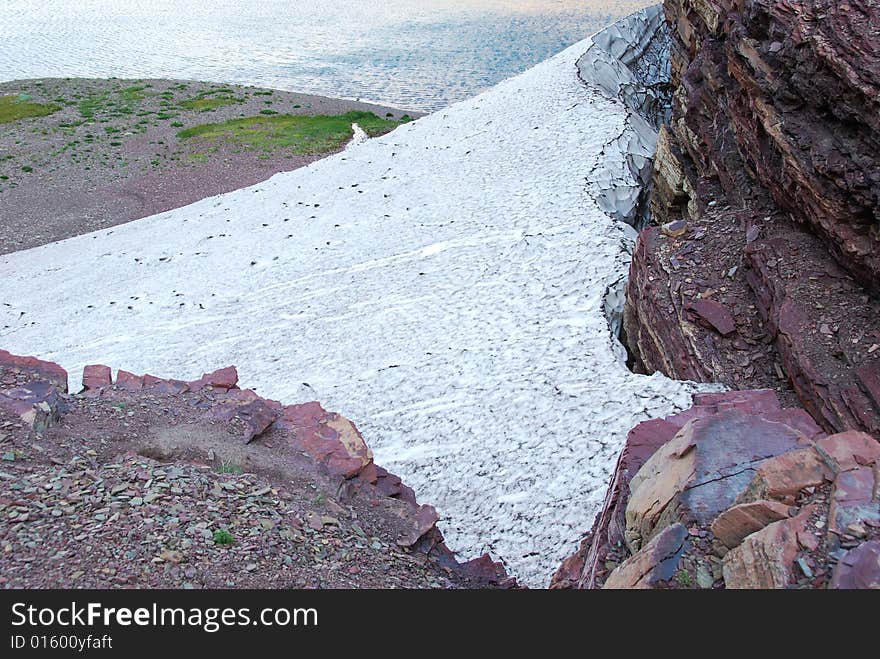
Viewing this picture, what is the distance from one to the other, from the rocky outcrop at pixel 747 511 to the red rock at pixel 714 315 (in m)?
3.97

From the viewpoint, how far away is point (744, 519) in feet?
15.6

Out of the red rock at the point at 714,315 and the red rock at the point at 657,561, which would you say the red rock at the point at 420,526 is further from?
the red rock at the point at 714,315

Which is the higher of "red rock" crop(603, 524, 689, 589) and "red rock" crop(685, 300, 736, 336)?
"red rock" crop(603, 524, 689, 589)

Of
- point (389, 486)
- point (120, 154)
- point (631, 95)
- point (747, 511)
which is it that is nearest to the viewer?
point (747, 511)

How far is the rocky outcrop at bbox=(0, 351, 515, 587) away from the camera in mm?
7805

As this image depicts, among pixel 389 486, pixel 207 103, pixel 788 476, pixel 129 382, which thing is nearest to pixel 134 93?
pixel 207 103

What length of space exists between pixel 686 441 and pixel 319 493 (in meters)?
3.92

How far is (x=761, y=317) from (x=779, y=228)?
1.39 metres

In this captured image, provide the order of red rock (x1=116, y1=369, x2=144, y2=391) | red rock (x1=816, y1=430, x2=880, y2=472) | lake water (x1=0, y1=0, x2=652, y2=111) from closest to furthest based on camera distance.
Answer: red rock (x1=816, y1=430, x2=880, y2=472) < red rock (x1=116, y1=369, x2=144, y2=391) < lake water (x1=0, y1=0, x2=652, y2=111)

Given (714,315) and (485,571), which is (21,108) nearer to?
(714,315)

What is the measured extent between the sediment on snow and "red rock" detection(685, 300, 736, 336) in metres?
0.02

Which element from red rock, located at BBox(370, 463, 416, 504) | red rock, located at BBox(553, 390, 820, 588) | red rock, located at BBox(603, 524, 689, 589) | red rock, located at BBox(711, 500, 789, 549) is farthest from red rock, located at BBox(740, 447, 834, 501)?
red rock, located at BBox(370, 463, 416, 504)

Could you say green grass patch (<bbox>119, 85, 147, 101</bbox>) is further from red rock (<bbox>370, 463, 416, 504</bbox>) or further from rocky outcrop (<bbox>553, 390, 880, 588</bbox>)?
rocky outcrop (<bbox>553, 390, 880, 588</bbox>)

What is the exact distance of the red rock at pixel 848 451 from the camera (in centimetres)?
480
